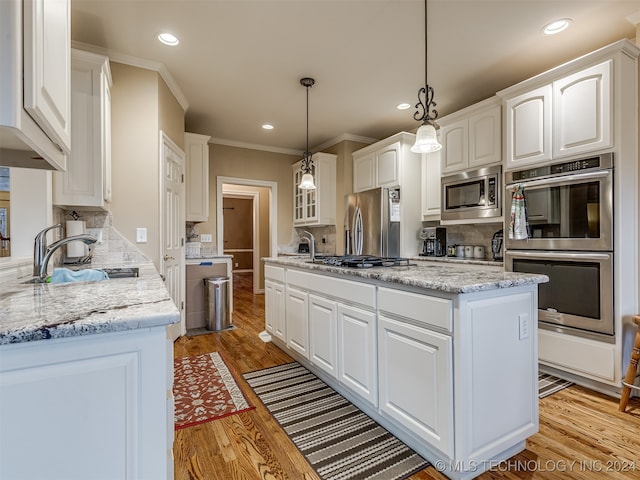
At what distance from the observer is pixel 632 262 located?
7.48 feet

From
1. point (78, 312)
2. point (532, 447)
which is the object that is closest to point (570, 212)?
point (532, 447)

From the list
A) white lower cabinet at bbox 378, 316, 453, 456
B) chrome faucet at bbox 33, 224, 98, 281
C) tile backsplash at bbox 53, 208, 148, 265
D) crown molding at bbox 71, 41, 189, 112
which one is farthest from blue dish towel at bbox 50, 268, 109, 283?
crown molding at bbox 71, 41, 189, 112

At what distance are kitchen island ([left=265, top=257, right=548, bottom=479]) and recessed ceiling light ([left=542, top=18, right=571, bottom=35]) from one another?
6.49 feet

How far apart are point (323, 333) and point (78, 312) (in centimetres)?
174

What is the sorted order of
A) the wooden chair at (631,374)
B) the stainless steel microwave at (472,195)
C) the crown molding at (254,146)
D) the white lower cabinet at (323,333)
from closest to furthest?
the wooden chair at (631,374) → the white lower cabinet at (323,333) → the stainless steel microwave at (472,195) → the crown molding at (254,146)

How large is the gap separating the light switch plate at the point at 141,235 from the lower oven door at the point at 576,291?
3304 millimetres

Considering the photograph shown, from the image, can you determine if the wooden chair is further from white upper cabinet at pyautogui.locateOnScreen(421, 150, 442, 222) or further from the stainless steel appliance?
white upper cabinet at pyautogui.locateOnScreen(421, 150, 442, 222)

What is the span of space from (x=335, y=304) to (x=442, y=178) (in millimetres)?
2285

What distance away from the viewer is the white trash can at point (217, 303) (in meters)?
3.93

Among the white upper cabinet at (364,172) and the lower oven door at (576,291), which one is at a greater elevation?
the white upper cabinet at (364,172)

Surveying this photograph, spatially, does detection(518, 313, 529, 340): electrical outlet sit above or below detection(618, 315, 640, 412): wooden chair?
above

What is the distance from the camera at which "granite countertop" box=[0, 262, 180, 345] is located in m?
0.69

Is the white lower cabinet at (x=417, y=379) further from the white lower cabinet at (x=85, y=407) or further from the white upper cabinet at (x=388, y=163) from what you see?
the white upper cabinet at (x=388, y=163)

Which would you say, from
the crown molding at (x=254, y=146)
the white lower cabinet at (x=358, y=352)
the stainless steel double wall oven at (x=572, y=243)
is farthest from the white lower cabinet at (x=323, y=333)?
the crown molding at (x=254, y=146)
